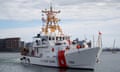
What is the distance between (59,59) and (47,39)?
5.78m

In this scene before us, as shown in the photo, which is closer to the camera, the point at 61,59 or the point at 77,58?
the point at 77,58

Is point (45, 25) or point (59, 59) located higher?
point (45, 25)

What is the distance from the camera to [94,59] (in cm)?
5178

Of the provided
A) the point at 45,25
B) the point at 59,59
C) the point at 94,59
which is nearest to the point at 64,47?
the point at 59,59

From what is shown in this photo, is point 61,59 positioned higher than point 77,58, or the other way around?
point 77,58

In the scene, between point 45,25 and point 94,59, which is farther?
point 45,25

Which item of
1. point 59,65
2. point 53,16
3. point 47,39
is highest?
point 53,16

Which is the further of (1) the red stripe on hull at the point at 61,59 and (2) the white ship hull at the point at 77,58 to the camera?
(1) the red stripe on hull at the point at 61,59

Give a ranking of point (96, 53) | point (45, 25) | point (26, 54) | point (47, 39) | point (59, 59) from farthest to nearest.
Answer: point (26, 54)
point (45, 25)
point (47, 39)
point (59, 59)
point (96, 53)

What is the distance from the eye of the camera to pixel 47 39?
59.3 metres

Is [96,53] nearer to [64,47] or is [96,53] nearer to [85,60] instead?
[85,60]

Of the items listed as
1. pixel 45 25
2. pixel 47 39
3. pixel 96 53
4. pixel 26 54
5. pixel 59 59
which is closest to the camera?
pixel 96 53

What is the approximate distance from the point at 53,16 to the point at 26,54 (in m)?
13.2

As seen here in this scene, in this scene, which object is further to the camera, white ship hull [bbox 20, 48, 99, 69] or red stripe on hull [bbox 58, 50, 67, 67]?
red stripe on hull [bbox 58, 50, 67, 67]
